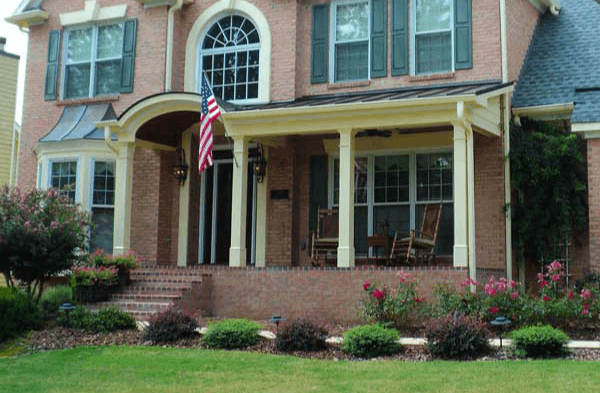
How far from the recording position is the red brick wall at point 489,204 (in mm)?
14195

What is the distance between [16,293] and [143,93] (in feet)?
19.6

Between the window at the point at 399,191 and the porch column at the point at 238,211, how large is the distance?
2298 millimetres

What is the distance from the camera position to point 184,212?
16.8 metres

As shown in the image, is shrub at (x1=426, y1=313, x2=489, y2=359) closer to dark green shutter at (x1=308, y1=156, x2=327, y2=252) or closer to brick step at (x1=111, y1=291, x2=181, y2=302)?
brick step at (x1=111, y1=291, x2=181, y2=302)

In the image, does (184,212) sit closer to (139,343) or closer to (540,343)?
(139,343)

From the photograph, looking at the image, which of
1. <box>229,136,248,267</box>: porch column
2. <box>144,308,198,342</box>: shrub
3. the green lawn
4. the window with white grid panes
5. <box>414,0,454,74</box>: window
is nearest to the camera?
the green lawn

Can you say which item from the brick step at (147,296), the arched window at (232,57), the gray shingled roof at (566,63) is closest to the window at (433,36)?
the gray shingled roof at (566,63)

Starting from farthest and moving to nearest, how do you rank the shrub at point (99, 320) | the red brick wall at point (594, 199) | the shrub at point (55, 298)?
1. the red brick wall at point (594, 199)
2. the shrub at point (55, 298)
3. the shrub at point (99, 320)

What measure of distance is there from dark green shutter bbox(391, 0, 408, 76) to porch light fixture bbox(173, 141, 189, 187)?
4728 millimetres

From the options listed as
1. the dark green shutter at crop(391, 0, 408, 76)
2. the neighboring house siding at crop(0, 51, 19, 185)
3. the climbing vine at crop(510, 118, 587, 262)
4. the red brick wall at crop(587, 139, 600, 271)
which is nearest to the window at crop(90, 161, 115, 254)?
the dark green shutter at crop(391, 0, 408, 76)

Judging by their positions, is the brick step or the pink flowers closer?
the pink flowers

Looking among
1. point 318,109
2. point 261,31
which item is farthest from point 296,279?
point 261,31

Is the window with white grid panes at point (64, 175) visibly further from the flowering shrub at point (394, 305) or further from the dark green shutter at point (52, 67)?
the flowering shrub at point (394, 305)

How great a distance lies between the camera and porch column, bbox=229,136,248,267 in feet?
47.0
